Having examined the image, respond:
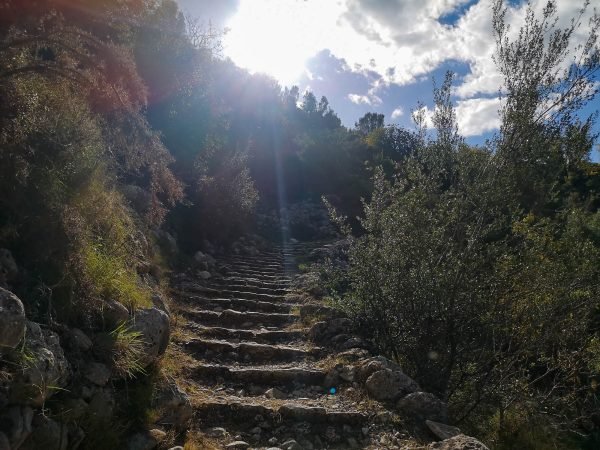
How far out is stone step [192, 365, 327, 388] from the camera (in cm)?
549

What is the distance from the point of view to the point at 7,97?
4.18 m

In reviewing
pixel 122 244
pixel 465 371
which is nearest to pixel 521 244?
pixel 465 371

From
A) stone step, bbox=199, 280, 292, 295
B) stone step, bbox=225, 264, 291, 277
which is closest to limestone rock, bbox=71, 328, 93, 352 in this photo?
stone step, bbox=199, 280, 292, 295

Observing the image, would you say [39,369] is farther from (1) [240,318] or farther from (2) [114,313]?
(1) [240,318]

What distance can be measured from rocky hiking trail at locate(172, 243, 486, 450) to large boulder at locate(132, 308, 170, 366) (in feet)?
2.37

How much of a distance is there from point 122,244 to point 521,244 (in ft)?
18.1

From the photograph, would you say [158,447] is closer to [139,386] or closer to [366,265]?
[139,386]

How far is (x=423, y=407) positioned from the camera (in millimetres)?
4547

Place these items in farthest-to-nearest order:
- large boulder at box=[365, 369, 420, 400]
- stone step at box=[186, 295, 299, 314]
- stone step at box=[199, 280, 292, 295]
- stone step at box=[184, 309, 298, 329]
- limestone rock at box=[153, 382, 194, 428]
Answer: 1. stone step at box=[199, 280, 292, 295]
2. stone step at box=[186, 295, 299, 314]
3. stone step at box=[184, 309, 298, 329]
4. large boulder at box=[365, 369, 420, 400]
5. limestone rock at box=[153, 382, 194, 428]

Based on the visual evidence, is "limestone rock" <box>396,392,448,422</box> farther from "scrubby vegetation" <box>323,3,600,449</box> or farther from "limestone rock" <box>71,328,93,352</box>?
"limestone rock" <box>71,328,93,352</box>

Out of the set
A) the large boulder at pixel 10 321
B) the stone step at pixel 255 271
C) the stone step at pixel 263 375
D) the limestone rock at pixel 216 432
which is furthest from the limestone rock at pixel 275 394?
the stone step at pixel 255 271

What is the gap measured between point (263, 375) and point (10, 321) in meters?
3.53

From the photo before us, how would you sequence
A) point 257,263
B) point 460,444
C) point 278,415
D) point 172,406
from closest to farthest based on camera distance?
point 460,444
point 172,406
point 278,415
point 257,263

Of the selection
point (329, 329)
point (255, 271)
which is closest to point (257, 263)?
point (255, 271)
